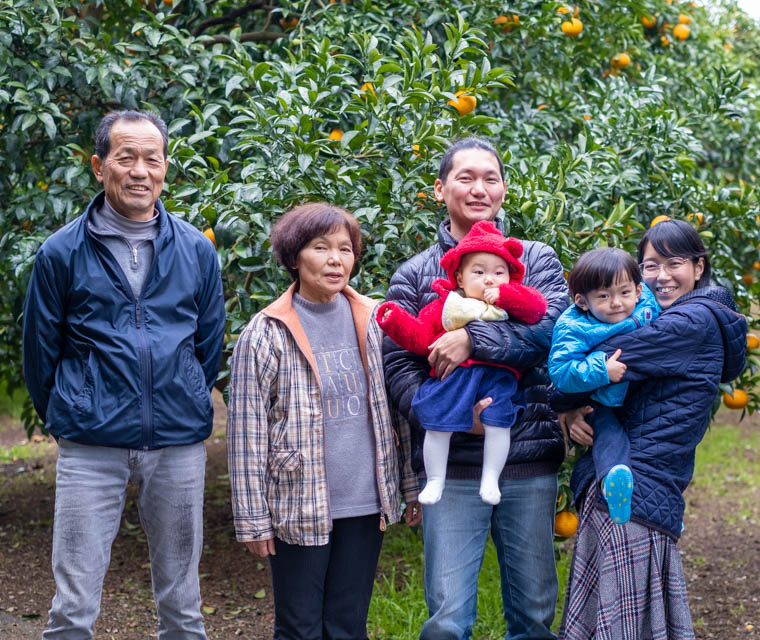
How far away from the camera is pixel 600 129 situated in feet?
13.4

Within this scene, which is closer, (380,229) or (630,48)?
(380,229)

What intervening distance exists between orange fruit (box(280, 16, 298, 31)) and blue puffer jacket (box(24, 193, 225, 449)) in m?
Result: 2.30

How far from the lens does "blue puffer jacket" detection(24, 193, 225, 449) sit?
2496mm

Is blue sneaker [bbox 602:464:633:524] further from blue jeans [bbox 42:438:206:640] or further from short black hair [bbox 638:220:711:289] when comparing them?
blue jeans [bbox 42:438:206:640]

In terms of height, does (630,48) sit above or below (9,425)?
above

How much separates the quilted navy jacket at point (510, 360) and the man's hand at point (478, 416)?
43 millimetres

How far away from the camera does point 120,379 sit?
8.21 feet

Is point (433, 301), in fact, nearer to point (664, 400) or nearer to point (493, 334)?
point (493, 334)

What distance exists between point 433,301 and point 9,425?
23.6 feet

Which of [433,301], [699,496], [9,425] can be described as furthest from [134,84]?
[9,425]

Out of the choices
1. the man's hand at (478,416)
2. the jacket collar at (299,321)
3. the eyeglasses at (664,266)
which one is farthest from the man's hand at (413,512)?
the eyeglasses at (664,266)

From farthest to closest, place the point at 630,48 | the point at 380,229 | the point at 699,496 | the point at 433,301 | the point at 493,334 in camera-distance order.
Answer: the point at 699,496
the point at 630,48
the point at 380,229
the point at 433,301
the point at 493,334

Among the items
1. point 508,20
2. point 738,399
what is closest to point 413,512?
point 738,399

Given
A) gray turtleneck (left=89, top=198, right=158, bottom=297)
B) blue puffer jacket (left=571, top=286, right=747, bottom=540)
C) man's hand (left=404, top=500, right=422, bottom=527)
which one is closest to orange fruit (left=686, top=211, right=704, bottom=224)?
blue puffer jacket (left=571, top=286, right=747, bottom=540)
